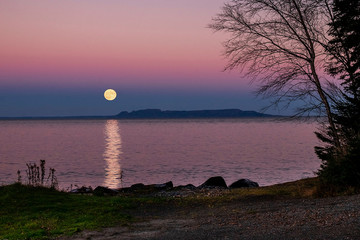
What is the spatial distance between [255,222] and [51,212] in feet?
25.1

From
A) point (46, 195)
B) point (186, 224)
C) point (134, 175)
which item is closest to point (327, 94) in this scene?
point (186, 224)

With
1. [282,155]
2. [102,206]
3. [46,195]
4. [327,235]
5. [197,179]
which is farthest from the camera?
[282,155]

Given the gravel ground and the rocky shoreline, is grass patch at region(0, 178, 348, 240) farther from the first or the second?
the rocky shoreline

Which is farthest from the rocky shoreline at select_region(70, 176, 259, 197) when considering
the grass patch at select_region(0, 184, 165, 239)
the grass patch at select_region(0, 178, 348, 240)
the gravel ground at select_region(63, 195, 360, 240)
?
the gravel ground at select_region(63, 195, 360, 240)

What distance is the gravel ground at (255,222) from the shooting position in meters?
9.99

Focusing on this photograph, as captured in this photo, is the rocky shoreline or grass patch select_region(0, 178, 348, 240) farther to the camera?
the rocky shoreline

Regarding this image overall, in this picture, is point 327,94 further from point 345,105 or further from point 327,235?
point 327,235

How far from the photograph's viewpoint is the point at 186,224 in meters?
12.2

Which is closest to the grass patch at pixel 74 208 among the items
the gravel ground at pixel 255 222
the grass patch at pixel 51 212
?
the grass patch at pixel 51 212

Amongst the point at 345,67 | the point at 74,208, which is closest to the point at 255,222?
the point at 74,208

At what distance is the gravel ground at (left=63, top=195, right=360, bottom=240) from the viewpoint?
999cm

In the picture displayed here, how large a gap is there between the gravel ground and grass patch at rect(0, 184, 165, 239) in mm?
1090

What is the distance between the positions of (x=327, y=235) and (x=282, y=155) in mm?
46592

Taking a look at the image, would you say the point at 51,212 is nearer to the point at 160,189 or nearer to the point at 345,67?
the point at 160,189
